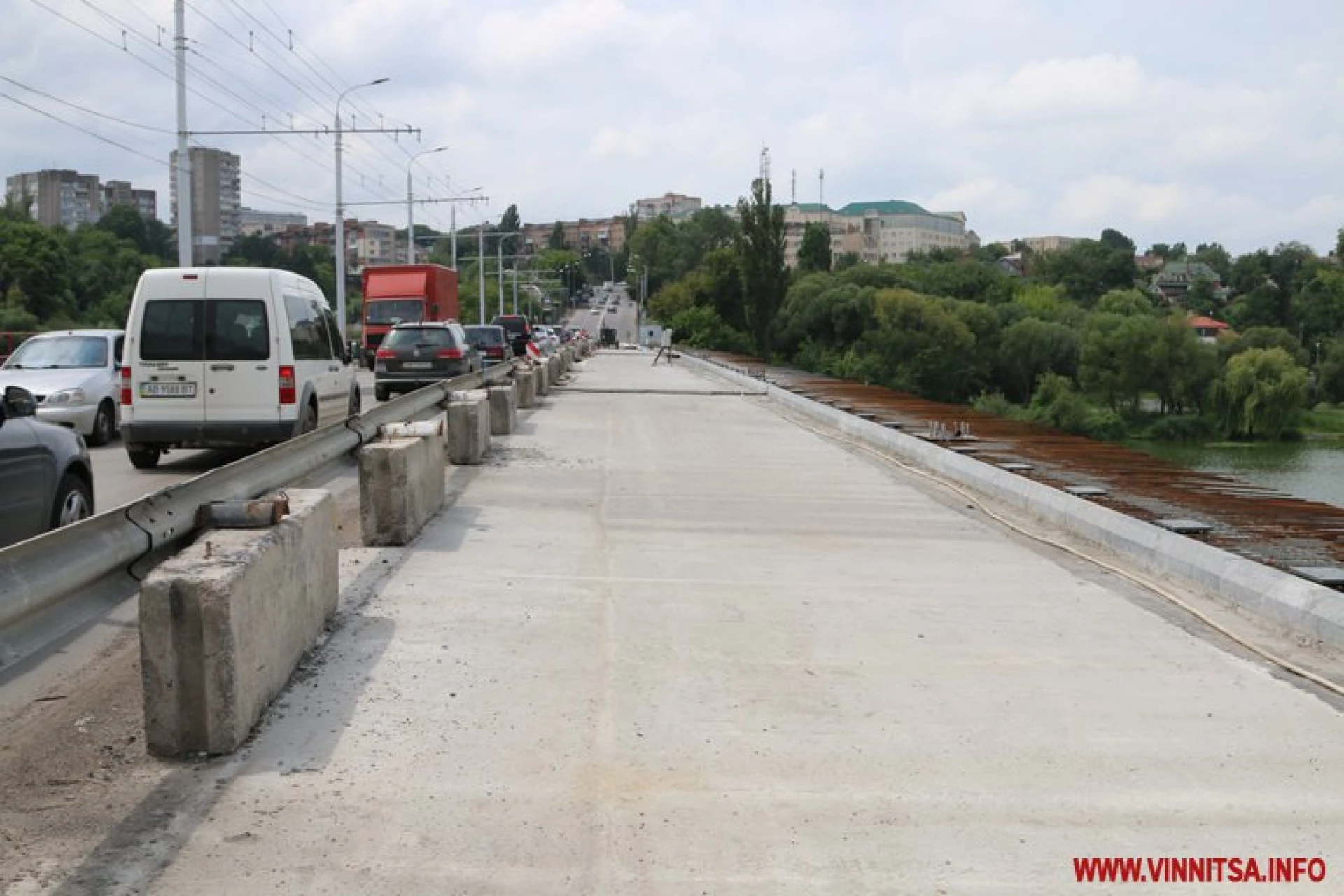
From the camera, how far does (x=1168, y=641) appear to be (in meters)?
7.48

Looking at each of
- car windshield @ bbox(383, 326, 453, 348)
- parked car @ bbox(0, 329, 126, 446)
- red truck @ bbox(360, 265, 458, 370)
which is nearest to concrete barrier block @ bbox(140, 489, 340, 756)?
parked car @ bbox(0, 329, 126, 446)

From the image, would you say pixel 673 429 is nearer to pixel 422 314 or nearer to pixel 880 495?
pixel 880 495

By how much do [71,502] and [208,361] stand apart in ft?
19.0

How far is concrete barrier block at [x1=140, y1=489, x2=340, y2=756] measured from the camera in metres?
4.82

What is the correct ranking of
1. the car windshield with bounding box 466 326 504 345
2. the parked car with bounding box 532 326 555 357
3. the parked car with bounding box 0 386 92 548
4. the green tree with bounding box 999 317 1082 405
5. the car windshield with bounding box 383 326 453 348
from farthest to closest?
the green tree with bounding box 999 317 1082 405 → the parked car with bounding box 532 326 555 357 → the car windshield with bounding box 466 326 504 345 → the car windshield with bounding box 383 326 453 348 → the parked car with bounding box 0 386 92 548

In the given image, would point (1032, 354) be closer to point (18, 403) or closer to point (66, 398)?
point (66, 398)

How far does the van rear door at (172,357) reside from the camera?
14453mm

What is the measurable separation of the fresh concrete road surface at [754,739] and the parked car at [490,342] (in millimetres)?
30876

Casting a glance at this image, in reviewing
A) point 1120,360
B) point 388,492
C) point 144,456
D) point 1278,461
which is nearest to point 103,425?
point 144,456

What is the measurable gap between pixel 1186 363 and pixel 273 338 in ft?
281

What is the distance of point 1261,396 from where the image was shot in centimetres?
8412

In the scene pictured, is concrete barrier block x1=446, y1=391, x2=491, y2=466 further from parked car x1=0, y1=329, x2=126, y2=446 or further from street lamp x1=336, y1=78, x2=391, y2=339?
street lamp x1=336, y1=78, x2=391, y2=339

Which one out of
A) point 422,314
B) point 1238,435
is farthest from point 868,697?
point 1238,435

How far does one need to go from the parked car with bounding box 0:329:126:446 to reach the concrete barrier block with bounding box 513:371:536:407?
7.96 meters
